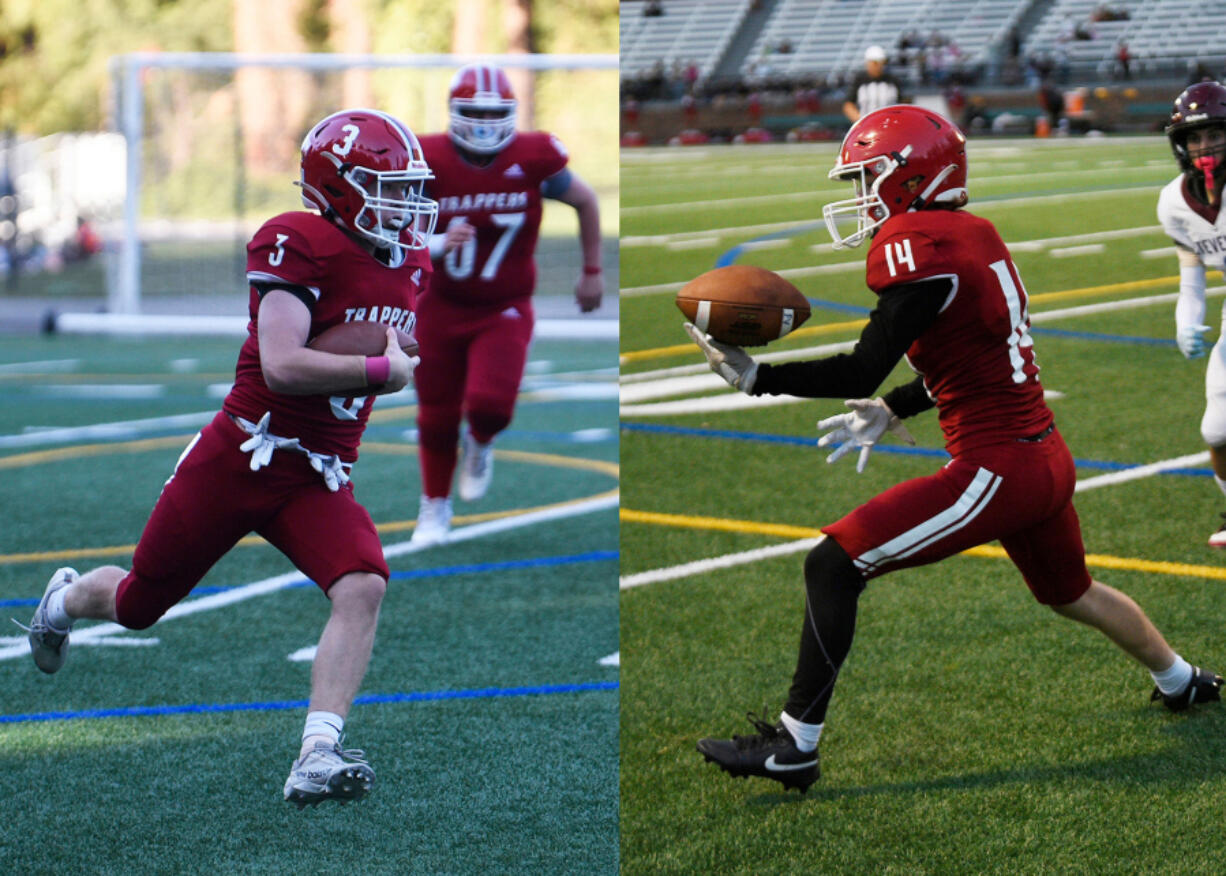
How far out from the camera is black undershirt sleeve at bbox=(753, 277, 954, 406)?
3.08m

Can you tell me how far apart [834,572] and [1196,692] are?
104 centimetres

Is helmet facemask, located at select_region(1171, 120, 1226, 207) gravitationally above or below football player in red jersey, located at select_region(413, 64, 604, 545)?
above

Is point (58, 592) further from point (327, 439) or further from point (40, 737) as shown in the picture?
point (327, 439)

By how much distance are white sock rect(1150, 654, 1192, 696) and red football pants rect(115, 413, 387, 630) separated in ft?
5.94

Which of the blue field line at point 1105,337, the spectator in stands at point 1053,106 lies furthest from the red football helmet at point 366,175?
the spectator in stands at point 1053,106

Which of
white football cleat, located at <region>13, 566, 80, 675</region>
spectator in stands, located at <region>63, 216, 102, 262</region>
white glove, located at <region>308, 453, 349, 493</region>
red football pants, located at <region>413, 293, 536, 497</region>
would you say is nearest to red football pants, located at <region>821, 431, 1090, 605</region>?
white glove, located at <region>308, 453, 349, 493</region>

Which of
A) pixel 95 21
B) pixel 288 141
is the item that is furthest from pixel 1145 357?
pixel 95 21

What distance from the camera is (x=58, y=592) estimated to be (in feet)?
12.4

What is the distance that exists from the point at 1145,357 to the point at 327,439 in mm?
5304

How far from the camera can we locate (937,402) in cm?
341

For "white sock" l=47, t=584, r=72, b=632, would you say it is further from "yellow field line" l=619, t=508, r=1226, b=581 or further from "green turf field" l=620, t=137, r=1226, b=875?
"yellow field line" l=619, t=508, r=1226, b=581

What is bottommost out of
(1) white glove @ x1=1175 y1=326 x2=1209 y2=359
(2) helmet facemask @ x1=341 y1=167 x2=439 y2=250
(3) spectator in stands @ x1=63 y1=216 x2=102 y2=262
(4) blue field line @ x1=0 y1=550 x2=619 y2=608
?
(3) spectator in stands @ x1=63 y1=216 x2=102 y2=262

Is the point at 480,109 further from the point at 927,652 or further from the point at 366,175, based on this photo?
the point at 927,652

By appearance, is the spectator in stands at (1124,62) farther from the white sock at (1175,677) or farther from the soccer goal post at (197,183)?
the white sock at (1175,677)
